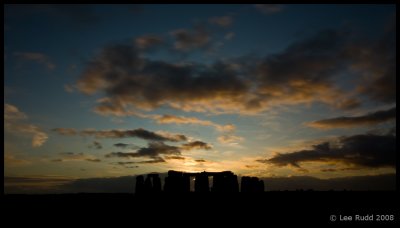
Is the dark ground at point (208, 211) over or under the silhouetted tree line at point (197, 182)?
under

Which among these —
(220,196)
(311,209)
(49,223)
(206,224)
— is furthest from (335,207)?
(49,223)

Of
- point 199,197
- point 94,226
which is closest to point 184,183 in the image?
point 199,197

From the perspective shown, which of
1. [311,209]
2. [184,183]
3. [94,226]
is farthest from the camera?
[311,209]

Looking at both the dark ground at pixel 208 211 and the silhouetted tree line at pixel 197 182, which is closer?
the dark ground at pixel 208 211

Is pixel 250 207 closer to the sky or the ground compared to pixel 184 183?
closer to the ground

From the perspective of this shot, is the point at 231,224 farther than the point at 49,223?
No

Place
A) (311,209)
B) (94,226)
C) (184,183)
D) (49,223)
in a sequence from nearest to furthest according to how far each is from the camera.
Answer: (94,226)
(49,223)
(184,183)
(311,209)

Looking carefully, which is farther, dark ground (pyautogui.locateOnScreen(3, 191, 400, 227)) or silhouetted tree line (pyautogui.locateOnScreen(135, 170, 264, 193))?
silhouetted tree line (pyautogui.locateOnScreen(135, 170, 264, 193))

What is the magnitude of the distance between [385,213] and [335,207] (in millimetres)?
4193

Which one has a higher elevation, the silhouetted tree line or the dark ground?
the silhouetted tree line

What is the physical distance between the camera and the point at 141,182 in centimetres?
3259

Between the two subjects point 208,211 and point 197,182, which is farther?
point 197,182

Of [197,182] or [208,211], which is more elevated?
[197,182]

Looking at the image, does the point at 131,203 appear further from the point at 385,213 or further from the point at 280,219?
the point at 385,213
